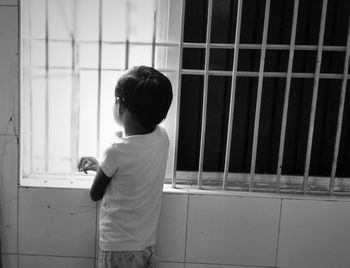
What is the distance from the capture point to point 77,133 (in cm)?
161

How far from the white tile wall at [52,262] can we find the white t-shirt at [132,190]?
0.40m

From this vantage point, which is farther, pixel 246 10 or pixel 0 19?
pixel 246 10

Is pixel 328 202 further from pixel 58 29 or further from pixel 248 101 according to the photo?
pixel 58 29

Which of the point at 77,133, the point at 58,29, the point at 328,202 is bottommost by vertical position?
the point at 328,202

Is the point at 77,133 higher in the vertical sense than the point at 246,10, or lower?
lower

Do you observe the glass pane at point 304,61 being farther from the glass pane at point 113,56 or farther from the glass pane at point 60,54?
the glass pane at point 60,54

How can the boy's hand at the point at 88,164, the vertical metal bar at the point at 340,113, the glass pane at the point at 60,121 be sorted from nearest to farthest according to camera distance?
1. the boy's hand at the point at 88,164
2. the vertical metal bar at the point at 340,113
3. the glass pane at the point at 60,121

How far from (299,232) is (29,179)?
3.74 ft

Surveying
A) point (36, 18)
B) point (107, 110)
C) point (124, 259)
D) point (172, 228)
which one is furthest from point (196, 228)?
point (36, 18)

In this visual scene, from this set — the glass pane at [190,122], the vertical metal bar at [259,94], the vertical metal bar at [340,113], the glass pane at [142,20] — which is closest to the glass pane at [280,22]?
the vertical metal bar at [259,94]

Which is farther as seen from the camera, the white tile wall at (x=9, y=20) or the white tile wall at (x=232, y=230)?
the white tile wall at (x=232, y=230)

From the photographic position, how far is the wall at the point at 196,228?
1527mm

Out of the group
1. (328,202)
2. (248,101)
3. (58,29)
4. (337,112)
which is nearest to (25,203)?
(58,29)

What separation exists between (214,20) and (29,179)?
1011 millimetres
